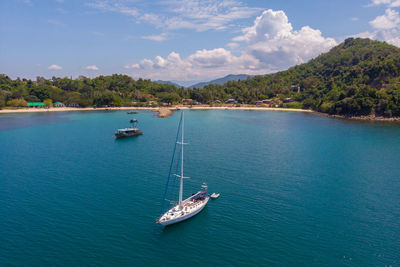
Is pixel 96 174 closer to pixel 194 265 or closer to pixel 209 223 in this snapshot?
pixel 209 223

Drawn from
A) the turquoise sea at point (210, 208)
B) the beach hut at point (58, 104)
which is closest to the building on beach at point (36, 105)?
the beach hut at point (58, 104)

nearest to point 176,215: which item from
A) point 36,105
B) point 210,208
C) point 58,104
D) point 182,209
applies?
point 182,209

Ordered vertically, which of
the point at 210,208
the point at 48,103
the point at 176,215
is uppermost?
the point at 48,103

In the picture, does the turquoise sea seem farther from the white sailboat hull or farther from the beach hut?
the beach hut

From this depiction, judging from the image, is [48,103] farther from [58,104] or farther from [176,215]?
[176,215]

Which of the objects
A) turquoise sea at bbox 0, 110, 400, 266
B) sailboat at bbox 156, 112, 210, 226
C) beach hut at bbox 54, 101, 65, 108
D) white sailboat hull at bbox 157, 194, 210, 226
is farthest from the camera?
beach hut at bbox 54, 101, 65, 108

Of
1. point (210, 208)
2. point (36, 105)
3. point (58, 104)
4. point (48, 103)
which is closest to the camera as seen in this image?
point (210, 208)

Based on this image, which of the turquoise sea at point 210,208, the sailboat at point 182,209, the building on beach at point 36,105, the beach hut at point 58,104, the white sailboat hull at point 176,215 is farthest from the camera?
the beach hut at point 58,104

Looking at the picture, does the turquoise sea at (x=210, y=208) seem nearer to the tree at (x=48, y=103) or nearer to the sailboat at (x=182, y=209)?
the sailboat at (x=182, y=209)

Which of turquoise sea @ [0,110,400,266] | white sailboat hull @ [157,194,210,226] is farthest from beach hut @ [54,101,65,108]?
white sailboat hull @ [157,194,210,226]
